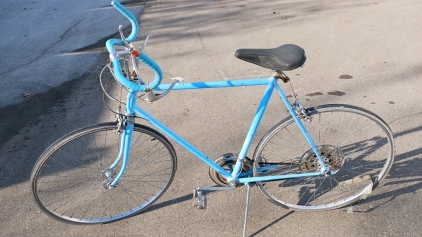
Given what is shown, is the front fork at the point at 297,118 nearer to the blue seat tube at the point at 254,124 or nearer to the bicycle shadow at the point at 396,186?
the blue seat tube at the point at 254,124

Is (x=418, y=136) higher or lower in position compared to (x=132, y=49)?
lower

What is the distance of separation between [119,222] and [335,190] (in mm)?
1634

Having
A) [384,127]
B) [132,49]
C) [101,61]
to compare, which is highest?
[132,49]

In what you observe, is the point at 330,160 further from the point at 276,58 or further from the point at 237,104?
the point at 237,104

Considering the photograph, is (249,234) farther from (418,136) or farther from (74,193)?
(418,136)

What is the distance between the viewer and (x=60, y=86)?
4738 mm

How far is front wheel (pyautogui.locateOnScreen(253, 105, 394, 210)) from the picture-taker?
8.29 feet

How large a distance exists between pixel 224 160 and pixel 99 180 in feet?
3.63

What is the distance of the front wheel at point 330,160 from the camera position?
2.53 m

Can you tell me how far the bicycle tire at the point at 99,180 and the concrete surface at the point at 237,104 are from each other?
0.37ft

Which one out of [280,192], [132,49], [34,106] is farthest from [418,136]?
[34,106]

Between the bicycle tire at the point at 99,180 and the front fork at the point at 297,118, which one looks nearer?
the front fork at the point at 297,118

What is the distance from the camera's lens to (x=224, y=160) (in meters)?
2.56

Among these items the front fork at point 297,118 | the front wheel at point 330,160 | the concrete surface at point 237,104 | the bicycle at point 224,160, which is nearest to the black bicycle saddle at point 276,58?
the bicycle at point 224,160
